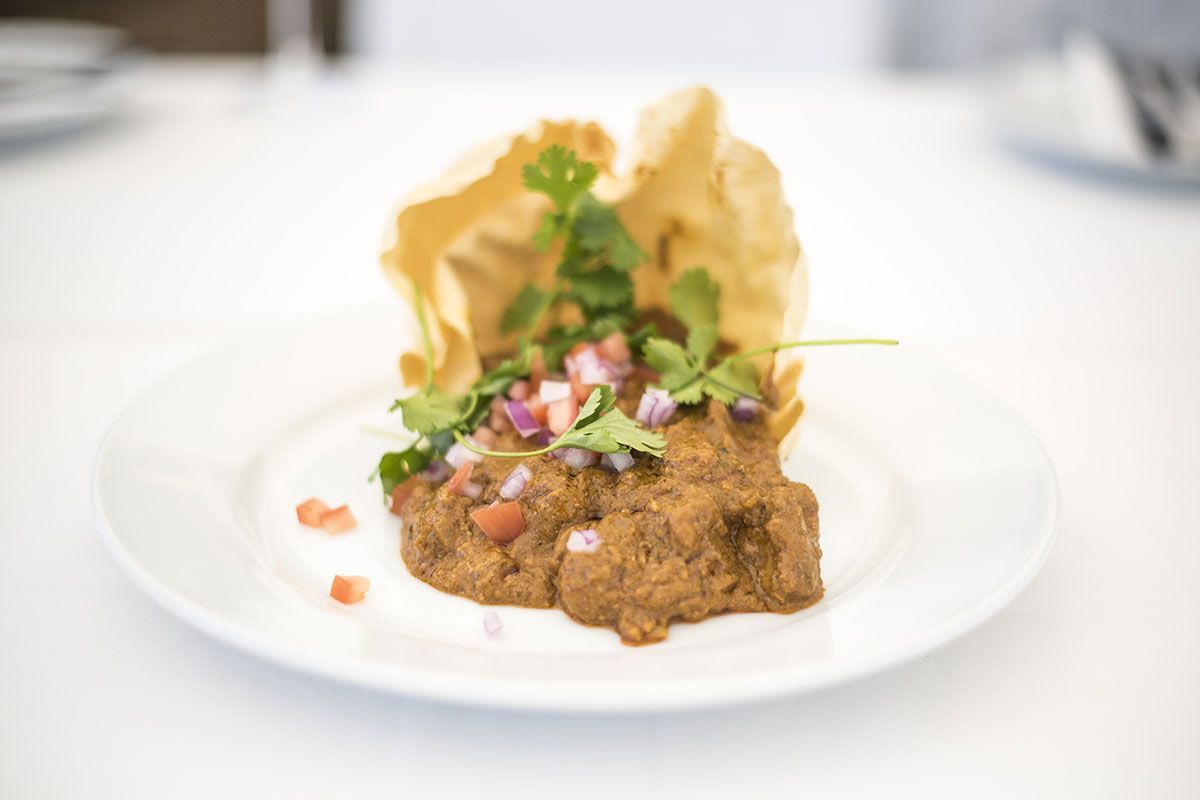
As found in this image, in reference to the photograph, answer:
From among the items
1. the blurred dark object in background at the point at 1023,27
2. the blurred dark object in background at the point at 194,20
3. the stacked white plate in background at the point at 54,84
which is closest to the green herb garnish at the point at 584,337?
the stacked white plate in background at the point at 54,84

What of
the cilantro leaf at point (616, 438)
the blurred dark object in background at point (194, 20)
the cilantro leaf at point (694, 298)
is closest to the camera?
the cilantro leaf at point (616, 438)

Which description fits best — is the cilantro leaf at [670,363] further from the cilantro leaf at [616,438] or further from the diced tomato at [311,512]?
the diced tomato at [311,512]

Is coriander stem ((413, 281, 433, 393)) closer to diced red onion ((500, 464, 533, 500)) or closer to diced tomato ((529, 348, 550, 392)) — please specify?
diced tomato ((529, 348, 550, 392))

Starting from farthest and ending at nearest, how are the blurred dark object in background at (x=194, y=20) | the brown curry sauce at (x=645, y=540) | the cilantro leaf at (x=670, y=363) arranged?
the blurred dark object in background at (x=194, y=20)
the cilantro leaf at (x=670, y=363)
the brown curry sauce at (x=645, y=540)

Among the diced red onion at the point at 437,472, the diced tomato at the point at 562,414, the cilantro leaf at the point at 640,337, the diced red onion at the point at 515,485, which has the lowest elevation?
the diced red onion at the point at 437,472

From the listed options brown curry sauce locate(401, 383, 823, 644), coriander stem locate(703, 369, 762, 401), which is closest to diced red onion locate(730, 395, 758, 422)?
coriander stem locate(703, 369, 762, 401)

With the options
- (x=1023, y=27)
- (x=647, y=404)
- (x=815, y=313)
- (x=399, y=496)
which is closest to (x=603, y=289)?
(x=647, y=404)

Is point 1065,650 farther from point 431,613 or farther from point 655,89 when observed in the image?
point 655,89
